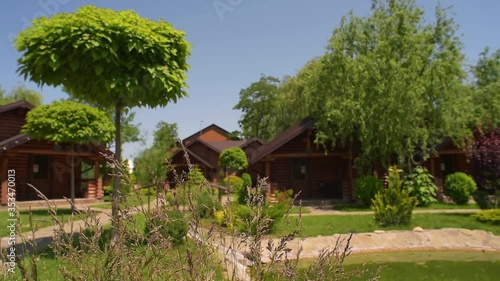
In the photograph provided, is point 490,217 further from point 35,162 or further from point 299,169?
point 35,162

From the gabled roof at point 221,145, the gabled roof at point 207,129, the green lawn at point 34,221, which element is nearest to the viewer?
the green lawn at point 34,221

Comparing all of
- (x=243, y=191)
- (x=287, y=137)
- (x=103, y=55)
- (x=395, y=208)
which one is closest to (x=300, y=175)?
(x=287, y=137)

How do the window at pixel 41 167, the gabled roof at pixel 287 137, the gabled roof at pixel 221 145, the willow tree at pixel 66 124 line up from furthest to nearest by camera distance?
the gabled roof at pixel 221 145
the window at pixel 41 167
the gabled roof at pixel 287 137
the willow tree at pixel 66 124

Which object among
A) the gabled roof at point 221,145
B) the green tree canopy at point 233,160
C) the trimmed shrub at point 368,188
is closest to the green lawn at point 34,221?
the trimmed shrub at point 368,188

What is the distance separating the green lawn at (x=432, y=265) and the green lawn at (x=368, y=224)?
1846mm

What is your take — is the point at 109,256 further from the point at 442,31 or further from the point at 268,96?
the point at 268,96

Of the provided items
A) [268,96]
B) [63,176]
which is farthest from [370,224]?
[268,96]

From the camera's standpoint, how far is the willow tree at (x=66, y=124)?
15672 mm

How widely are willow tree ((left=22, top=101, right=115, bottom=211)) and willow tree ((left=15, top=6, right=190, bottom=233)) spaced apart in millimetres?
8933

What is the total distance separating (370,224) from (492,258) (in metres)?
3.74

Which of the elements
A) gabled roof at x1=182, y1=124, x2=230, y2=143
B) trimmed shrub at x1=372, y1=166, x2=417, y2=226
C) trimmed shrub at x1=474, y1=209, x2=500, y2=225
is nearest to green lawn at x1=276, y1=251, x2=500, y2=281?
trimmed shrub at x1=372, y1=166, x2=417, y2=226

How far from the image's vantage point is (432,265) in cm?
885

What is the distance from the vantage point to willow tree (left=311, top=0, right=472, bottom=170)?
17.7 m

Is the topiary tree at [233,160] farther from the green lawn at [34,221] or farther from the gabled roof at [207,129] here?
the gabled roof at [207,129]
